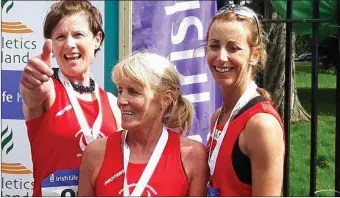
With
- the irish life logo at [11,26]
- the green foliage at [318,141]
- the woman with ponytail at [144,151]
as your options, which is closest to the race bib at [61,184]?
the woman with ponytail at [144,151]

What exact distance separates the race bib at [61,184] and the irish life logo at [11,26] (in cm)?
120

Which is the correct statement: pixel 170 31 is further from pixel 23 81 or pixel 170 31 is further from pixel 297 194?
pixel 297 194

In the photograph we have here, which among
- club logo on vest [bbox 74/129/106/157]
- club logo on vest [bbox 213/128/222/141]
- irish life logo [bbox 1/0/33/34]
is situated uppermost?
irish life logo [bbox 1/0/33/34]

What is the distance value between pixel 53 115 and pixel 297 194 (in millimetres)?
3383

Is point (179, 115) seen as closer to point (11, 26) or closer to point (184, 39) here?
point (184, 39)

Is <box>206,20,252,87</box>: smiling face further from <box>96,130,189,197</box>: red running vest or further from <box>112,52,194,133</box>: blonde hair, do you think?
<box>96,130,189,197</box>: red running vest

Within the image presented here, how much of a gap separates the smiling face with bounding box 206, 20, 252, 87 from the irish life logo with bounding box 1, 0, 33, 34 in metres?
1.53

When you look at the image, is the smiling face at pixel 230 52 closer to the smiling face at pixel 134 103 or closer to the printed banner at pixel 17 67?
the smiling face at pixel 134 103

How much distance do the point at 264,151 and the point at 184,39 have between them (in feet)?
5.74

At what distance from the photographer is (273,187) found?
208 cm

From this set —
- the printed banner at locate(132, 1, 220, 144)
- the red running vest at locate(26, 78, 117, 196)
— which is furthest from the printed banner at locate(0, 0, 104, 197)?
the red running vest at locate(26, 78, 117, 196)

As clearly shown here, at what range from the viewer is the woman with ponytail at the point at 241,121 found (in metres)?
2.04

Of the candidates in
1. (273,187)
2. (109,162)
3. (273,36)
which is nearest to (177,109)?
(109,162)

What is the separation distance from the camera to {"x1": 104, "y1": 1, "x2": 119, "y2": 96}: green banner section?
347 cm
